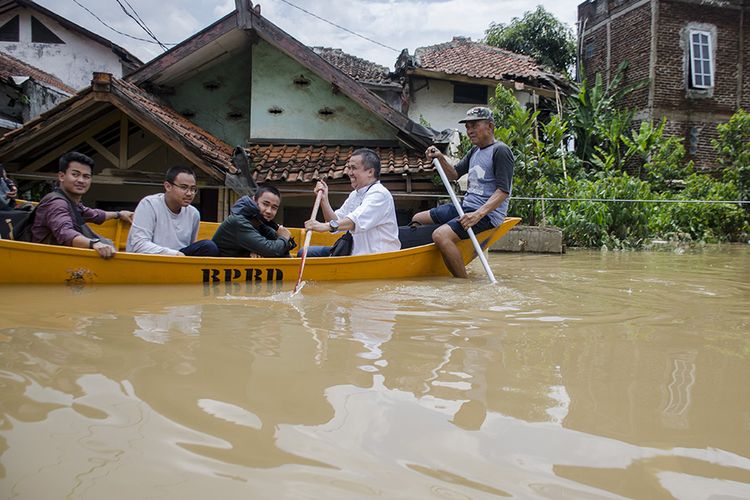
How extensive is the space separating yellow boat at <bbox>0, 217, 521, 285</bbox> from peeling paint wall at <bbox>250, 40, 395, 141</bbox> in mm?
5538

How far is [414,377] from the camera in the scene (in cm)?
213

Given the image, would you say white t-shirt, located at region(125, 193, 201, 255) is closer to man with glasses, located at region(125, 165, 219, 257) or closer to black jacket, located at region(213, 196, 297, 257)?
man with glasses, located at region(125, 165, 219, 257)

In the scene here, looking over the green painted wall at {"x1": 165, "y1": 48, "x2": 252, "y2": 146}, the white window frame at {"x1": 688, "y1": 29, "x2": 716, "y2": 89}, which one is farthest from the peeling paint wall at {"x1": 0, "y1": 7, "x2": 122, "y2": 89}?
the white window frame at {"x1": 688, "y1": 29, "x2": 716, "y2": 89}

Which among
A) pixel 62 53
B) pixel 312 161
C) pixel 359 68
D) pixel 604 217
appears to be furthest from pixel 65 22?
pixel 604 217

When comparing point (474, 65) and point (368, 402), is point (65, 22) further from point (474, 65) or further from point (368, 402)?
point (368, 402)

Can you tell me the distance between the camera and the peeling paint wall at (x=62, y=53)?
54.1 ft

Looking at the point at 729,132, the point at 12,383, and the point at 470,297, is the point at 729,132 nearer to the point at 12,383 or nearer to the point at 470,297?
the point at 470,297

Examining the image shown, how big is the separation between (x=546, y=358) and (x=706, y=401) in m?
0.65

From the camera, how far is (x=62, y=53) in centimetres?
1675

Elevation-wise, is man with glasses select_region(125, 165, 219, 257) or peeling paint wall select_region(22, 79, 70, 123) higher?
peeling paint wall select_region(22, 79, 70, 123)

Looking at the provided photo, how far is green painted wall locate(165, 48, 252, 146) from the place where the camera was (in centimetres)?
1084

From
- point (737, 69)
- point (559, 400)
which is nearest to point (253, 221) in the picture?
point (559, 400)

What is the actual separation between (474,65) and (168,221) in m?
13.2

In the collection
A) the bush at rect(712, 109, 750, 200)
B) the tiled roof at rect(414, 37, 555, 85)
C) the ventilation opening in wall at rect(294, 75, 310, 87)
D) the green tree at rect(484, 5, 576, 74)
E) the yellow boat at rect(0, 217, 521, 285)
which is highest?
the green tree at rect(484, 5, 576, 74)
